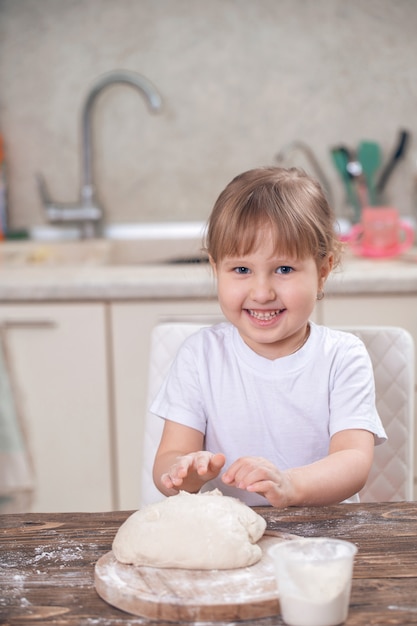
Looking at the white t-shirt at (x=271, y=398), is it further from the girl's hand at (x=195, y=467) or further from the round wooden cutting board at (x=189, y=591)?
the round wooden cutting board at (x=189, y=591)

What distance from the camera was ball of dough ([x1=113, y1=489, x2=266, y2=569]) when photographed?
2.91ft

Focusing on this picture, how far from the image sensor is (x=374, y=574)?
0.87m

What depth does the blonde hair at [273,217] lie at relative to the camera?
3.95ft

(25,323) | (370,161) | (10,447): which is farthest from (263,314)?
(370,161)

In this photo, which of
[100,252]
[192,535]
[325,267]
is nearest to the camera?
[192,535]

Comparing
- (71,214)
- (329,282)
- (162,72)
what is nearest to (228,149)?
(162,72)

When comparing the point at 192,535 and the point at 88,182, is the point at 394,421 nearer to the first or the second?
the point at 192,535

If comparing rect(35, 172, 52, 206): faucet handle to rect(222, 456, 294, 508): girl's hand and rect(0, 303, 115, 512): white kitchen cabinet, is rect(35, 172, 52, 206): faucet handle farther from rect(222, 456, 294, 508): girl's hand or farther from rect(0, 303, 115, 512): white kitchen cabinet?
rect(222, 456, 294, 508): girl's hand

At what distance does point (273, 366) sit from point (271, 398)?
5 centimetres

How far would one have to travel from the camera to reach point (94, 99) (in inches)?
110

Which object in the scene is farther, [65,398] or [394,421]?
[65,398]

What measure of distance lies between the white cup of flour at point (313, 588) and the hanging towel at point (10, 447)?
61.0 inches

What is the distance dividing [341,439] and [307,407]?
0.26ft

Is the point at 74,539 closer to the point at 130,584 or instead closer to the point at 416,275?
the point at 130,584
